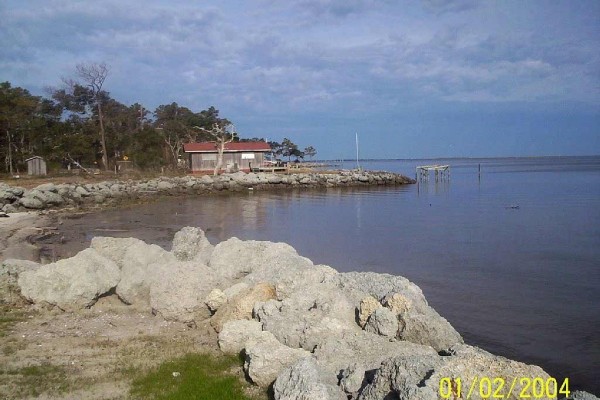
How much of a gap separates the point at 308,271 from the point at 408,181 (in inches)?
2319

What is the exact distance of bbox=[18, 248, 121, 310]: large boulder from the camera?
31.1 ft

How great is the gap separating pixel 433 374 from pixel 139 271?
265 inches

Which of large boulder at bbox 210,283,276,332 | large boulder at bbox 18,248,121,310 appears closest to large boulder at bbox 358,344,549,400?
large boulder at bbox 210,283,276,332

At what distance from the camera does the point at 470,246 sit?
20141mm

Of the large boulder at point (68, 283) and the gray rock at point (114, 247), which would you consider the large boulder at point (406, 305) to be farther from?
the gray rock at point (114, 247)

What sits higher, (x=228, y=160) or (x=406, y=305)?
(x=228, y=160)

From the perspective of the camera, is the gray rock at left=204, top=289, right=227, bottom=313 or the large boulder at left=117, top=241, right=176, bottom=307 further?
the large boulder at left=117, top=241, right=176, bottom=307

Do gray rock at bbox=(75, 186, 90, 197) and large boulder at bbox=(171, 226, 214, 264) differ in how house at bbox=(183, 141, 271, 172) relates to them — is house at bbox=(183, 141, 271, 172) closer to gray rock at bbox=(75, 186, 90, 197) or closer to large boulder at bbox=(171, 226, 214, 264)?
gray rock at bbox=(75, 186, 90, 197)

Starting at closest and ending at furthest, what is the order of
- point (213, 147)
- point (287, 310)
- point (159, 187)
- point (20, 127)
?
point (287, 310) → point (159, 187) → point (20, 127) → point (213, 147)

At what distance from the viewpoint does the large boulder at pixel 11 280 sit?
9.73m

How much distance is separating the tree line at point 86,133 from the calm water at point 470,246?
17.4m

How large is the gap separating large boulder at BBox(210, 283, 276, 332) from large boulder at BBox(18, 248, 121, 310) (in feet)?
8.33

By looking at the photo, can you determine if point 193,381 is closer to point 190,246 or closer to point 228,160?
point 190,246

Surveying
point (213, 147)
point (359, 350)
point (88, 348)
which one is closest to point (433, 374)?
point (359, 350)
